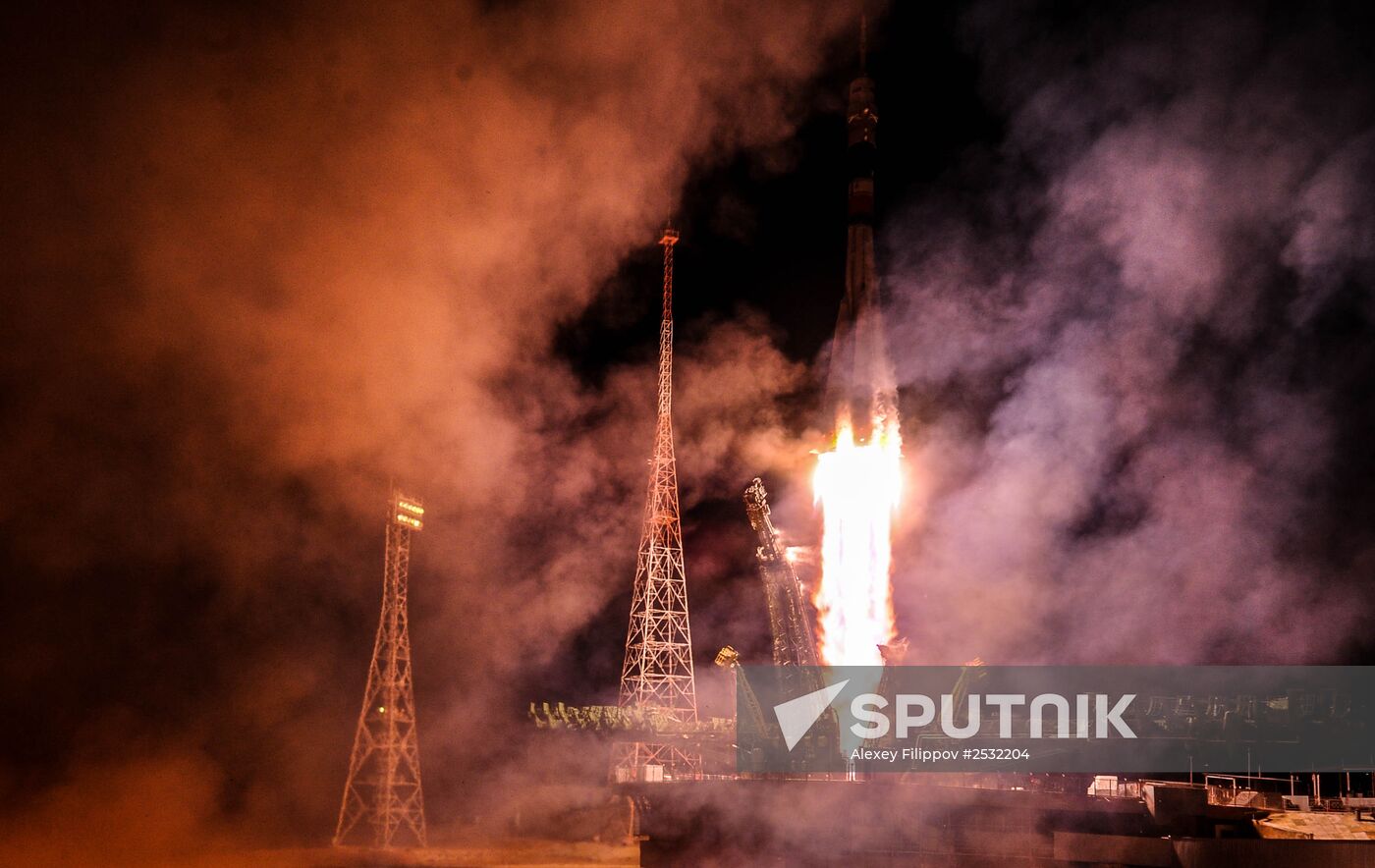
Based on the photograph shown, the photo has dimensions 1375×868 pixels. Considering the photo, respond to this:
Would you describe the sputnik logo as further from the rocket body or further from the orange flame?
the rocket body

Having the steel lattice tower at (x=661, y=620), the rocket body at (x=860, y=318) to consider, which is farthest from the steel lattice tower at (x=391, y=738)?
the rocket body at (x=860, y=318)

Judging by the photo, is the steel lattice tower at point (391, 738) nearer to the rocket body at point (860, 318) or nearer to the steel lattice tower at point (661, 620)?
the steel lattice tower at point (661, 620)

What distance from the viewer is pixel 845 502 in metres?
33.9

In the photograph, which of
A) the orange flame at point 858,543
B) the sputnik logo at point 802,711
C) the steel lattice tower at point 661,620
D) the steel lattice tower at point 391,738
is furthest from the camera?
the steel lattice tower at point 391,738

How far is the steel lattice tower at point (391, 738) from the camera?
119 feet

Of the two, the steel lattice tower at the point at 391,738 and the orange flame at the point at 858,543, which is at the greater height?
the orange flame at the point at 858,543

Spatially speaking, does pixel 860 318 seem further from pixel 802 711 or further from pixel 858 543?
pixel 802 711

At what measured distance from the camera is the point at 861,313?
33.9m

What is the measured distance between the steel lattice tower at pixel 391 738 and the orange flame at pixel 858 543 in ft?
41.8

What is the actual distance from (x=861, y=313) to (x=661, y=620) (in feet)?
39.8

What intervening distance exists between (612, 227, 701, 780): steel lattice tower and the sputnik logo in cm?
383

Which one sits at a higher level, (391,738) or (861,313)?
(861,313)

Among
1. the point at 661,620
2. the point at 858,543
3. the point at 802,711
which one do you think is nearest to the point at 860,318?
the point at 858,543

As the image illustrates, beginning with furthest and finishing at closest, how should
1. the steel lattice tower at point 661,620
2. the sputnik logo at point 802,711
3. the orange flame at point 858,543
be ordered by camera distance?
the steel lattice tower at point 661,620 < the orange flame at point 858,543 < the sputnik logo at point 802,711
